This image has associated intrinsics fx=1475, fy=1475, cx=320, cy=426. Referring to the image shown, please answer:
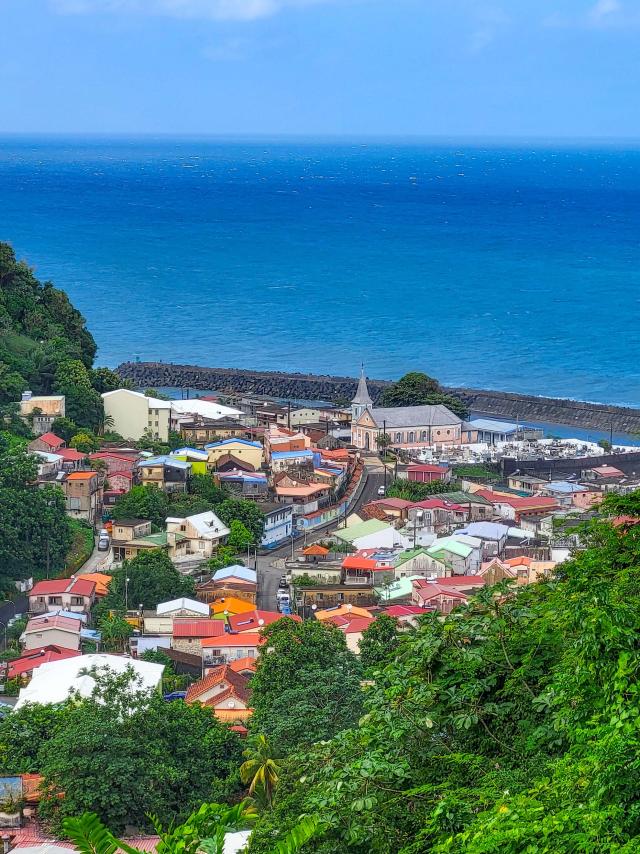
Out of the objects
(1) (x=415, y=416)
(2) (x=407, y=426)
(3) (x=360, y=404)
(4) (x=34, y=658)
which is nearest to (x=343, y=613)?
(4) (x=34, y=658)

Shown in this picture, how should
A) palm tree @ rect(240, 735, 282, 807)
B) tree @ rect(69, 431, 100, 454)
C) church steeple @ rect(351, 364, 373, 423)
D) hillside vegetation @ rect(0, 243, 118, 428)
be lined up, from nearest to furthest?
palm tree @ rect(240, 735, 282, 807) → tree @ rect(69, 431, 100, 454) → hillside vegetation @ rect(0, 243, 118, 428) → church steeple @ rect(351, 364, 373, 423)

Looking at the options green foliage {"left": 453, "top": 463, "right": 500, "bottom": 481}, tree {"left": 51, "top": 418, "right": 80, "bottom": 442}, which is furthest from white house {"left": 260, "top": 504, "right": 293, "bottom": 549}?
green foliage {"left": 453, "top": 463, "right": 500, "bottom": 481}

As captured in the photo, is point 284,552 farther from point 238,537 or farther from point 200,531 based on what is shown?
point 200,531

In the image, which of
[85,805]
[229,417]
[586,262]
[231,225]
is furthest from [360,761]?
[231,225]

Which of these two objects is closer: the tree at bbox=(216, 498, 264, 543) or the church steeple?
the tree at bbox=(216, 498, 264, 543)

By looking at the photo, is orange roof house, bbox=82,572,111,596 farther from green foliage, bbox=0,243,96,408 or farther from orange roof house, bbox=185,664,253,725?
green foliage, bbox=0,243,96,408
